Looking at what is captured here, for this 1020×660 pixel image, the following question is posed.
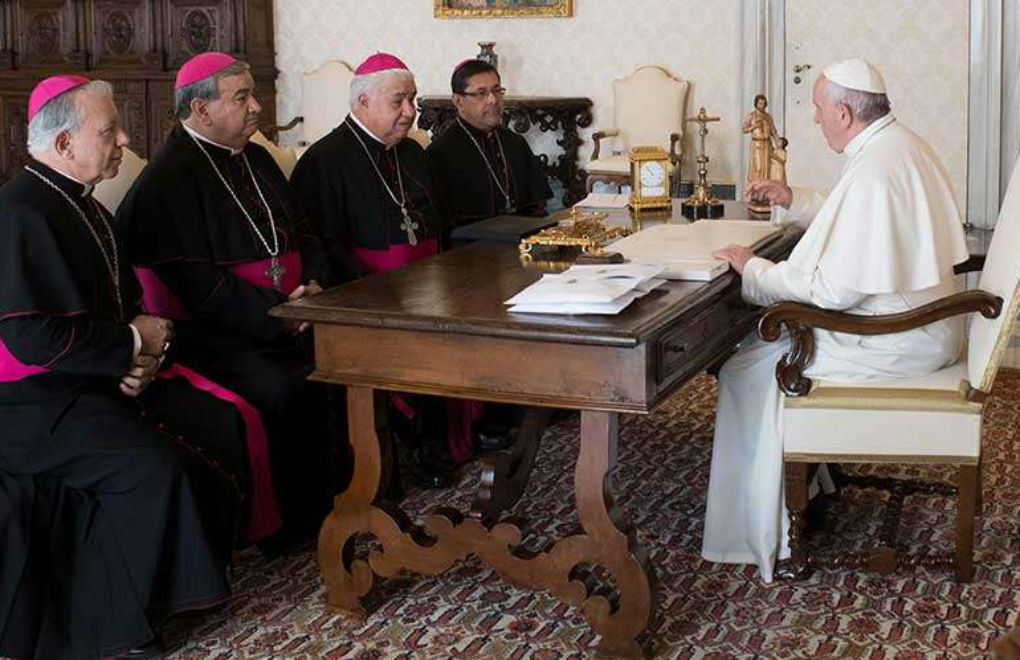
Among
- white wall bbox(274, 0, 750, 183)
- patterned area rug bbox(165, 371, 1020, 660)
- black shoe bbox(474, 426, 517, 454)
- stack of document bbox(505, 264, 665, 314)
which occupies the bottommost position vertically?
patterned area rug bbox(165, 371, 1020, 660)

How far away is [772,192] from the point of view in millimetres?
4566

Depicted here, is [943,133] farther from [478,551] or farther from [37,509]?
[37,509]

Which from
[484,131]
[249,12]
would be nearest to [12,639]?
[484,131]

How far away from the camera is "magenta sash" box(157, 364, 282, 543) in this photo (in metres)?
3.97

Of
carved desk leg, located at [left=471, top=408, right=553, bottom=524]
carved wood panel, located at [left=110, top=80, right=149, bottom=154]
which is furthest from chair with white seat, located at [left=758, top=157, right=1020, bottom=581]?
carved wood panel, located at [left=110, top=80, right=149, bottom=154]

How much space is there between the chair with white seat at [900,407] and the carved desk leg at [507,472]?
76 cm

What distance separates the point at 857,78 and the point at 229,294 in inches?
76.9

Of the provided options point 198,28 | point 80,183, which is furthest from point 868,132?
point 198,28

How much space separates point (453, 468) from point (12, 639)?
6.16 ft

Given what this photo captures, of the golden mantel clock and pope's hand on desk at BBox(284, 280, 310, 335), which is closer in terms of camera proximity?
pope's hand on desk at BBox(284, 280, 310, 335)

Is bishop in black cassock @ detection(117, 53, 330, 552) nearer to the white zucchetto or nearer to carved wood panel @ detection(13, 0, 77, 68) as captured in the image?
the white zucchetto

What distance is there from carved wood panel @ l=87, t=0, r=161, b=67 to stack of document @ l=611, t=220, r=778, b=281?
23.1ft

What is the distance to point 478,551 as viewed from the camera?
359 cm

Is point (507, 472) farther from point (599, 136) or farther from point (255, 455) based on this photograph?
point (599, 136)
